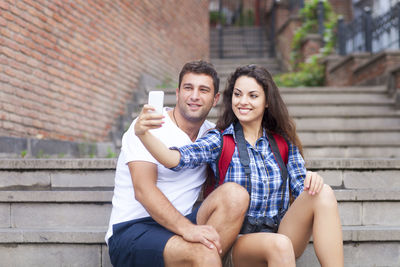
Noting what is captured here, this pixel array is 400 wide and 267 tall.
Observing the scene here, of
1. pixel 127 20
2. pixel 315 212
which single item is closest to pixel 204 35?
pixel 127 20

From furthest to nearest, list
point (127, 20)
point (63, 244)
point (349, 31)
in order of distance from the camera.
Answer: point (349, 31)
point (127, 20)
point (63, 244)

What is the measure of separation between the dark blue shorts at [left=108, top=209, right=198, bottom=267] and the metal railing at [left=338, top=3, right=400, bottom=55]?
20.1 ft

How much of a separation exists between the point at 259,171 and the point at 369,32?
19.7 feet

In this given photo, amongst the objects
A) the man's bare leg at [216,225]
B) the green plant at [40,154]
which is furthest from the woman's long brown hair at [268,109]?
the green plant at [40,154]

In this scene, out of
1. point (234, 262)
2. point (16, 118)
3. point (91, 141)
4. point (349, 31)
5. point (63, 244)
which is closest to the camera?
point (234, 262)

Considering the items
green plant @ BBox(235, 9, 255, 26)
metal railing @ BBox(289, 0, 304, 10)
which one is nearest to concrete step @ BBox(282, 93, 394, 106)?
metal railing @ BBox(289, 0, 304, 10)

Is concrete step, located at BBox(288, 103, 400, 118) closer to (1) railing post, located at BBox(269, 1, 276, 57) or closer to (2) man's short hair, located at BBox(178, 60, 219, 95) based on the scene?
(2) man's short hair, located at BBox(178, 60, 219, 95)

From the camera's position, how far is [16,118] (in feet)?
13.3

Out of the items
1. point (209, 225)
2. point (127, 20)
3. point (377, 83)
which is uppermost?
point (127, 20)

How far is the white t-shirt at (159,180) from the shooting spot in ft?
7.30

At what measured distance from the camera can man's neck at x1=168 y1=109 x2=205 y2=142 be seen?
2.42 meters

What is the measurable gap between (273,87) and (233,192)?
2.30 ft

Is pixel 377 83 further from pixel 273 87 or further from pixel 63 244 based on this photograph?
pixel 63 244

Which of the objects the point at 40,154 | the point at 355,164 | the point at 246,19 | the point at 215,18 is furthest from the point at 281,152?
the point at 246,19
